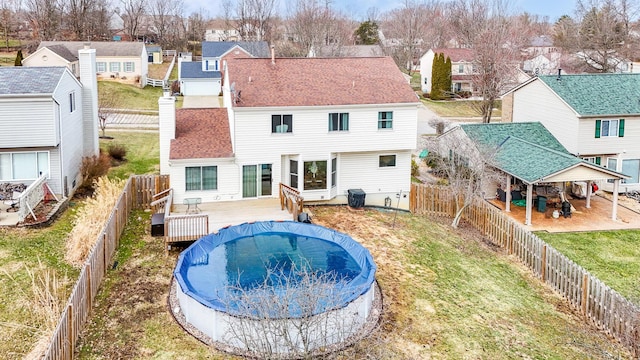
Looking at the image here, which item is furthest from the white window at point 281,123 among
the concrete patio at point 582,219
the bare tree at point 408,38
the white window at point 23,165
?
the bare tree at point 408,38

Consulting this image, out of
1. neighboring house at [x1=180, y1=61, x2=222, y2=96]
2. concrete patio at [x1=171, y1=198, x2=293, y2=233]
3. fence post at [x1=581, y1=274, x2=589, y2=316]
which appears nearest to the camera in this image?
fence post at [x1=581, y1=274, x2=589, y2=316]

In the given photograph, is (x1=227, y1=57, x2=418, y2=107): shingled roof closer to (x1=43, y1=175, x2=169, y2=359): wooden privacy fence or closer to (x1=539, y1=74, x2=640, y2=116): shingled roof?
(x1=43, y1=175, x2=169, y2=359): wooden privacy fence

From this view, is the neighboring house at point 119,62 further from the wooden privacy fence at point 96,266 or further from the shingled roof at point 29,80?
the wooden privacy fence at point 96,266

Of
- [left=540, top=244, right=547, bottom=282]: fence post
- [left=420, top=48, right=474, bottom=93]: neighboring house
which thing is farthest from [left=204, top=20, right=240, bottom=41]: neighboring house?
[left=540, top=244, right=547, bottom=282]: fence post

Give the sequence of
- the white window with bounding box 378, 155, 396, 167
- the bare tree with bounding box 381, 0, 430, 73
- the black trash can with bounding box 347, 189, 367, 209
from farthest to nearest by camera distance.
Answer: the bare tree with bounding box 381, 0, 430, 73
the white window with bounding box 378, 155, 396, 167
the black trash can with bounding box 347, 189, 367, 209

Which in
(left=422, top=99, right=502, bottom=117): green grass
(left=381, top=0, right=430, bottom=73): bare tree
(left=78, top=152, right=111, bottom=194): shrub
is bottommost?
(left=78, top=152, right=111, bottom=194): shrub

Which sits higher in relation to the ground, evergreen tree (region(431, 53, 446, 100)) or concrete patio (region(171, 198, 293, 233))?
evergreen tree (region(431, 53, 446, 100))

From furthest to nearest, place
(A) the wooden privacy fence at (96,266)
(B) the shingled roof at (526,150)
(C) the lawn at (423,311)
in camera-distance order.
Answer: (B) the shingled roof at (526,150) → (C) the lawn at (423,311) → (A) the wooden privacy fence at (96,266)

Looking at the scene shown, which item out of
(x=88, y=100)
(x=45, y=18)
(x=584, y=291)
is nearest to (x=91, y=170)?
(x=88, y=100)
